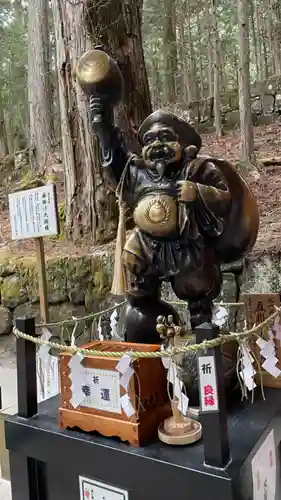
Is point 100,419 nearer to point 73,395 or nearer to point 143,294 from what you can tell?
point 73,395

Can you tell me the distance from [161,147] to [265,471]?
42.4 inches

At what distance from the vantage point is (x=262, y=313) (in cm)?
176

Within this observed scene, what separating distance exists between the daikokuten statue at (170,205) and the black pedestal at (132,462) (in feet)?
1.37

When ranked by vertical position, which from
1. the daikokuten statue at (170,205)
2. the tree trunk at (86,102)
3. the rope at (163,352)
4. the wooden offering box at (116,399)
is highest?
the tree trunk at (86,102)

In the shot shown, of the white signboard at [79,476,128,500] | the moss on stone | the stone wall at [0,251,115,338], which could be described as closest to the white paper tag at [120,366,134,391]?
the white signboard at [79,476,128,500]

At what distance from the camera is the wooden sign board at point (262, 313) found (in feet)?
5.70

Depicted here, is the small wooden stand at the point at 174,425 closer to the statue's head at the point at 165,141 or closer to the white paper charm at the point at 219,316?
the statue's head at the point at 165,141

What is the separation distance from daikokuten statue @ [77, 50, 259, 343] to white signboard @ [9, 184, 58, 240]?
2.18 ft

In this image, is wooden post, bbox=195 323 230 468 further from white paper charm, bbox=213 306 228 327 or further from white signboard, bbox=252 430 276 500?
white paper charm, bbox=213 306 228 327

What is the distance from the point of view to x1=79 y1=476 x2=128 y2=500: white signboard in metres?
1.33

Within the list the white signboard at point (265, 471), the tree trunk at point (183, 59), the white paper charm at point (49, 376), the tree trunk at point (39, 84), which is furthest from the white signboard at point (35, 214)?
the tree trunk at point (183, 59)

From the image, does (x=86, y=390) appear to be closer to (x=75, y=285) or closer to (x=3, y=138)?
(x=75, y=285)

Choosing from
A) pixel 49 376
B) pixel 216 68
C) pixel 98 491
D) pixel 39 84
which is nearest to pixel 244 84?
pixel 216 68

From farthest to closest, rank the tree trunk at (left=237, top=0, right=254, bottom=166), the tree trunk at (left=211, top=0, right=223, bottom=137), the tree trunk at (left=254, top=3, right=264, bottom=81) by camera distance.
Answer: the tree trunk at (left=254, top=3, right=264, bottom=81) < the tree trunk at (left=211, top=0, right=223, bottom=137) < the tree trunk at (left=237, top=0, right=254, bottom=166)
